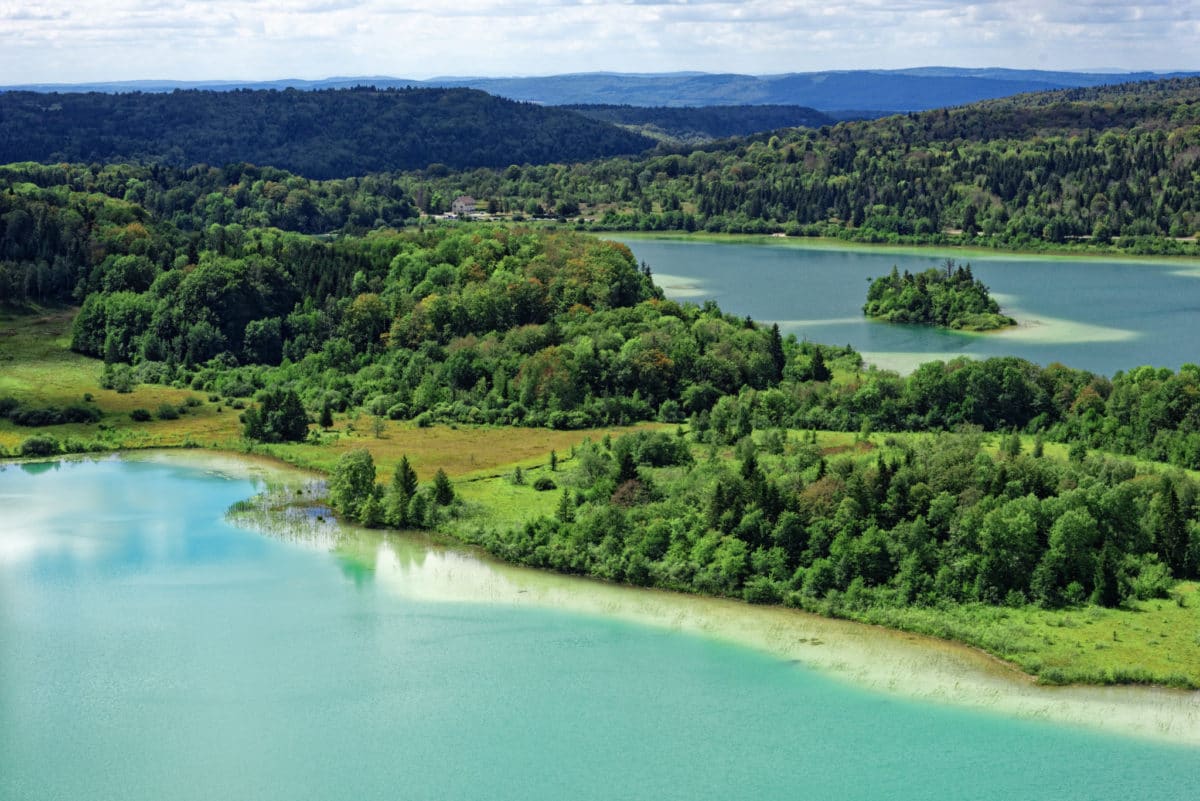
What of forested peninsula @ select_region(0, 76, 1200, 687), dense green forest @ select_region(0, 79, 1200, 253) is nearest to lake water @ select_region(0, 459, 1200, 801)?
forested peninsula @ select_region(0, 76, 1200, 687)

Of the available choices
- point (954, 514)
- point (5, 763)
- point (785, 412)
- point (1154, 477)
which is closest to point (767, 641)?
point (954, 514)

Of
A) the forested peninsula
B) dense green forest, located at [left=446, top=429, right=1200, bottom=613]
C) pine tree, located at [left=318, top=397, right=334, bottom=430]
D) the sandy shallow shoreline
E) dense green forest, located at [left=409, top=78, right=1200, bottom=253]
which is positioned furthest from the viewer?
dense green forest, located at [left=409, top=78, right=1200, bottom=253]

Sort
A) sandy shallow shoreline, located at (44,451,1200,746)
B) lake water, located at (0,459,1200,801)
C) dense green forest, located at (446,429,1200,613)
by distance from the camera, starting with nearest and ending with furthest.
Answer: lake water, located at (0,459,1200,801), sandy shallow shoreline, located at (44,451,1200,746), dense green forest, located at (446,429,1200,613)

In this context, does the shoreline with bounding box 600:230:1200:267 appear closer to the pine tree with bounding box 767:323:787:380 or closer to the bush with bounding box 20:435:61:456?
the pine tree with bounding box 767:323:787:380

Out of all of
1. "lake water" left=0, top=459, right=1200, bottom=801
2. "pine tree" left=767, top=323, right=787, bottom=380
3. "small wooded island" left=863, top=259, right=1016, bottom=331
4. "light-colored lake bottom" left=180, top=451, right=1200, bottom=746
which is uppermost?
"pine tree" left=767, top=323, right=787, bottom=380

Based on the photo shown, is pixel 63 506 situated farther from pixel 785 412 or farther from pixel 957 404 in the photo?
pixel 957 404

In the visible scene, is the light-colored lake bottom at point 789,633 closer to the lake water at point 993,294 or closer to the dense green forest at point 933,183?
the lake water at point 993,294

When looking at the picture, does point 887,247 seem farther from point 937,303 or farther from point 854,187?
point 937,303
